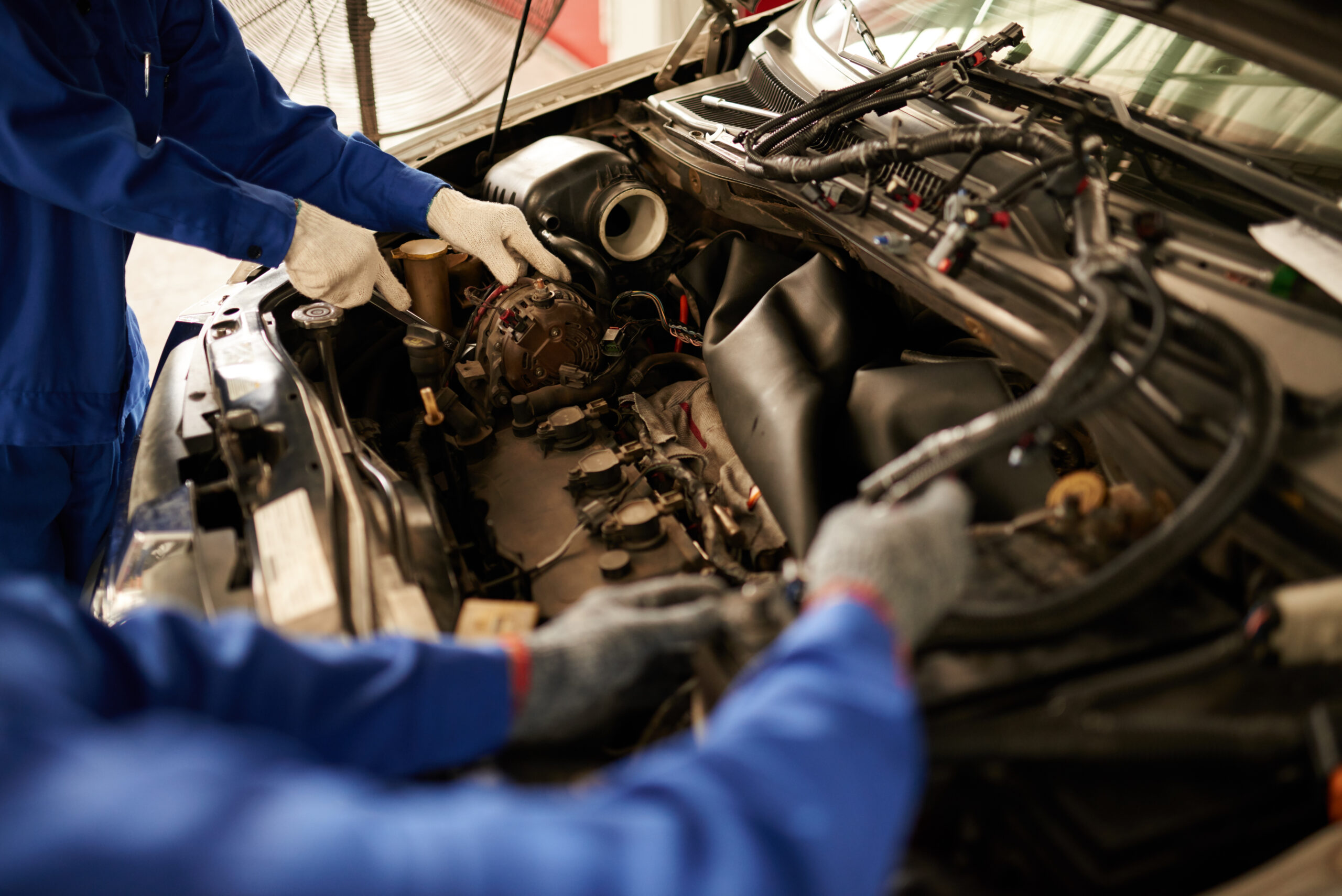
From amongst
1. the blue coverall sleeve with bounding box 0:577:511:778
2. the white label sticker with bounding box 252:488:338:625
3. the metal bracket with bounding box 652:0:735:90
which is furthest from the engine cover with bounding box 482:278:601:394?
the blue coverall sleeve with bounding box 0:577:511:778

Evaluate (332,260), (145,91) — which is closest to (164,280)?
(145,91)

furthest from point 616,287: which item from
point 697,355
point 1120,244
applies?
point 1120,244

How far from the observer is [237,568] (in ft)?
3.50

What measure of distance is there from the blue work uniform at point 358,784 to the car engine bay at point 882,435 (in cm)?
17

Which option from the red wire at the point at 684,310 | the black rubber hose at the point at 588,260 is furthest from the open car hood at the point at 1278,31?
the black rubber hose at the point at 588,260

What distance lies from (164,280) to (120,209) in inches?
122

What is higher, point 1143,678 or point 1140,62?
point 1140,62

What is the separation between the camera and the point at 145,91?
1.58m

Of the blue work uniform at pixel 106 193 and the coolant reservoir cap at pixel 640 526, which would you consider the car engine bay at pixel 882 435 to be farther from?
the blue work uniform at pixel 106 193

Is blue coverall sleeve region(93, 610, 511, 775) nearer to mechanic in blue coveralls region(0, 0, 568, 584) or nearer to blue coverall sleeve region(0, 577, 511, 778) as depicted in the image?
blue coverall sleeve region(0, 577, 511, 778)

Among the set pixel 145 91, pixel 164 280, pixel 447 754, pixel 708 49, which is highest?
pixel 708 49

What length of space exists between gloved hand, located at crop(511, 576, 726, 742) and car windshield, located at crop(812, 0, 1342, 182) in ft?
3.72

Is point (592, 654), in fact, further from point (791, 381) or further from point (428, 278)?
point (428, 278)

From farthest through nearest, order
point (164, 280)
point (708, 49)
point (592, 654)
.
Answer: point (164, 280)
point (708, 49)
point (592, 654)
